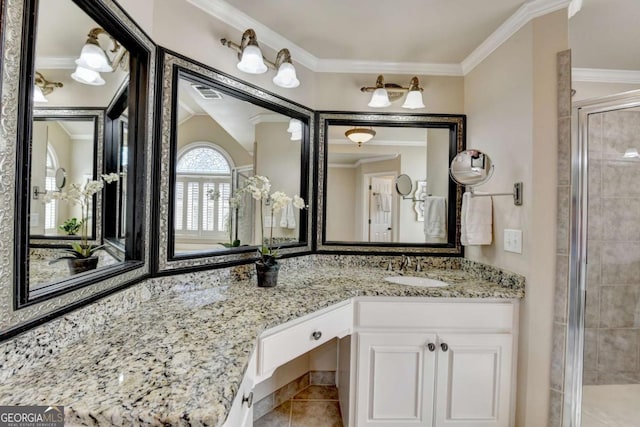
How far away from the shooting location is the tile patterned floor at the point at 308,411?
1721 mm

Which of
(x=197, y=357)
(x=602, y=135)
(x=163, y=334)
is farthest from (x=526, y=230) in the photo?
(x=163, y=334)

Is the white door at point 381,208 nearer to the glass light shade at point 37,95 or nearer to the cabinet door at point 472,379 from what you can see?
the cabinet door at point 472,379

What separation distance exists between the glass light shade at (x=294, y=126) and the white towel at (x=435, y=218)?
3.47 ft

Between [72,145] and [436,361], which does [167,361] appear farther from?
[436,361]

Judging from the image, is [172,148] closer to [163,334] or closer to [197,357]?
[163,334]

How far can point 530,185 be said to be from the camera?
144 centimetres

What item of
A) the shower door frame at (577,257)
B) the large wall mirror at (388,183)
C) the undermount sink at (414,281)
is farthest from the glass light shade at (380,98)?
the undermount sink at (414,281)

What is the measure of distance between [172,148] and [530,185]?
5.78 ft

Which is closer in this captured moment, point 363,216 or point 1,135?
point 1,135

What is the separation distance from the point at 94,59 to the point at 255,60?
0.69 metres

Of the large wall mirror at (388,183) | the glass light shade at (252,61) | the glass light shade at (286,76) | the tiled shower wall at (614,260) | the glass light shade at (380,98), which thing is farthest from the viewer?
the large wall mirror at (388,183)

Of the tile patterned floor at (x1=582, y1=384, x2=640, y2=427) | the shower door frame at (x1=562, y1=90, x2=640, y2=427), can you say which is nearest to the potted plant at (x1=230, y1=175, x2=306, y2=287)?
the shower door frame at (x1=562, y1=90, x2=640, y2=427)

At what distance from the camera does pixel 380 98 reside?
6.33 ft

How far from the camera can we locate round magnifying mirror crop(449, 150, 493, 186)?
5.44 feet
